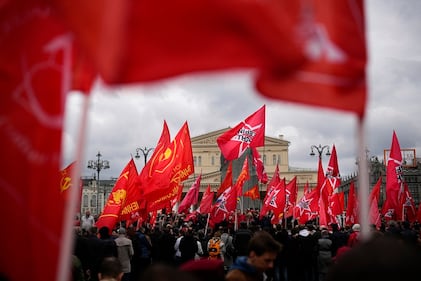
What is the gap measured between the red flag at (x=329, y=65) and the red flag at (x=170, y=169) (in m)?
10.8

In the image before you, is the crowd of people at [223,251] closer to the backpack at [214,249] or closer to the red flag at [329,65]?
the backpack at [214,249]

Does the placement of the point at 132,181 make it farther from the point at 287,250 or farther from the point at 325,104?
the point at 325,104

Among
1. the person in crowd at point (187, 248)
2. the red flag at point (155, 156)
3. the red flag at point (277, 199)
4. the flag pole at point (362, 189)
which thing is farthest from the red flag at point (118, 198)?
the flag pole at point (362, 189)

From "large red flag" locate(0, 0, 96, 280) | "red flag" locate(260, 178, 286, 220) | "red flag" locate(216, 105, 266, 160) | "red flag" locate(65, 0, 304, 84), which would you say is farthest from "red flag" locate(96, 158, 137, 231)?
"red flag" locate(65, 0, 304, 84)

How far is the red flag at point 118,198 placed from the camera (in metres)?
11.9

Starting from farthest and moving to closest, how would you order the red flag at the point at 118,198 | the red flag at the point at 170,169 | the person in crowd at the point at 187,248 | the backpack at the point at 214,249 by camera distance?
the red flag at the point at 170,169, the person in crowd at the point at 187,248, the red flag at the point at 118,198, the backpack at the point at 214,249

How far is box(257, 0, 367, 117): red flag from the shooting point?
7.29ft

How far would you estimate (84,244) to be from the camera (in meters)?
9.21

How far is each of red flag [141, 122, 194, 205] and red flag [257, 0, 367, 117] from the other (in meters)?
10.8

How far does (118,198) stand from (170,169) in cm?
185

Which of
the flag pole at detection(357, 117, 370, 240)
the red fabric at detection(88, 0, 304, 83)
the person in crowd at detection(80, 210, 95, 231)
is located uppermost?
the red fabric at detection(88, 0, 304, 83)

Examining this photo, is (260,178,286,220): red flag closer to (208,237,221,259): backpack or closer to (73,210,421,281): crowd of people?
(73,210,421,281): crowd of people

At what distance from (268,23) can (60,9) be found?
3.13 ft

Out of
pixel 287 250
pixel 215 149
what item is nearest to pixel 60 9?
pixel 287 250
